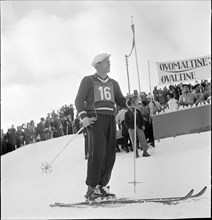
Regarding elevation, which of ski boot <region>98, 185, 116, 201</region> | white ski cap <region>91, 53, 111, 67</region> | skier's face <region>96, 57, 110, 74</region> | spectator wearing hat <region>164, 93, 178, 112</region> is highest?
white ski cap <region>91, 53, 111, 67</region>

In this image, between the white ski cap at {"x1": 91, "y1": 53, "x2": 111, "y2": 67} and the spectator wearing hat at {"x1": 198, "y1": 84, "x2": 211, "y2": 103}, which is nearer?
the spectator wearing hat at {"x1": 198, "y1": 84, "x2": 211, "y2": 103}

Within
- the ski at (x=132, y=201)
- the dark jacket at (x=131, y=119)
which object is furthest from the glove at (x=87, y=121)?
the ski at (x=132, y=201)

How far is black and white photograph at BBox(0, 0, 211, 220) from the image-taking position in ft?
4.28

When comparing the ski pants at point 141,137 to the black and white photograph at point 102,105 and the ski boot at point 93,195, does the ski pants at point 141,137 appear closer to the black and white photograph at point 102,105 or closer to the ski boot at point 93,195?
the black and white photograph at point 102,105

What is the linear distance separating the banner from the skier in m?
0.15

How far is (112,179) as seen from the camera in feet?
4.51

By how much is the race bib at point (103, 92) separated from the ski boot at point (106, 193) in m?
0.27

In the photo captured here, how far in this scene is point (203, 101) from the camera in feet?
4.25

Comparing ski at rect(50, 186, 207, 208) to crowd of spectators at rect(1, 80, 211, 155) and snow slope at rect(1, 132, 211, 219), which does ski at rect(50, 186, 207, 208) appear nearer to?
snow slope at rect(1, 132, 211, 219)

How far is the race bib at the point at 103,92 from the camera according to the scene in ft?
4.56

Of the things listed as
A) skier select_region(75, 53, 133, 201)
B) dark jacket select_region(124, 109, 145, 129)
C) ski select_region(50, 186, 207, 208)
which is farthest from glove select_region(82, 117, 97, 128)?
ski select_region(50, 186, 207, 208)

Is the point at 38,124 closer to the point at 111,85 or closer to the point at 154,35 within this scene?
the point at 111,85

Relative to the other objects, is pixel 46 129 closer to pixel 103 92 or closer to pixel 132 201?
pixel 103 92

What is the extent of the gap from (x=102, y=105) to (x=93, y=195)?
0.27 meters
